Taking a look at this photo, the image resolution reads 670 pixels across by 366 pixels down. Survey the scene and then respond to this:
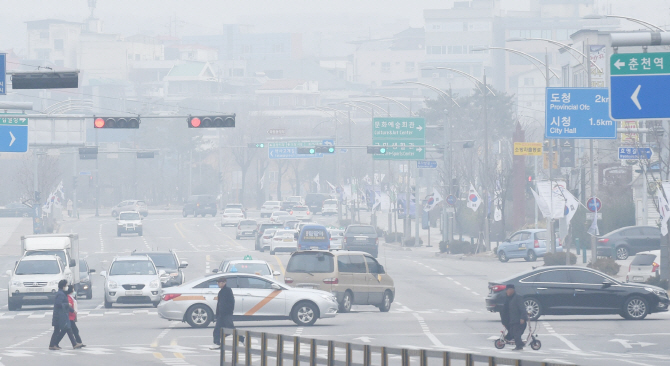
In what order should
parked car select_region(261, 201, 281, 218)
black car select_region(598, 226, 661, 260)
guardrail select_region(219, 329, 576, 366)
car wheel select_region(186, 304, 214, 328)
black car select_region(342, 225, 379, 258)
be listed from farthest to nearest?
parked car select_region(261, 201, 281, 218), black car select_region(342, 225, 379, 258), black car select_region(598, 226, 661, 260), car wheel select_region(186, 304, 214, 328), guardrail select_region(219, 329, 576, 366)

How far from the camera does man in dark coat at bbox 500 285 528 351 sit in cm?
2033

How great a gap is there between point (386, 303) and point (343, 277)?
1602 millimetres

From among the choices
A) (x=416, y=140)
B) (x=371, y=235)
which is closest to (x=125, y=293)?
(x=371, y=235)

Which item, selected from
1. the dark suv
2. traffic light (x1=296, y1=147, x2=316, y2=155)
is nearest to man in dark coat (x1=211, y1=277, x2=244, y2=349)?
traffic light (x1=296, y1=147, x2=316, y2=155)

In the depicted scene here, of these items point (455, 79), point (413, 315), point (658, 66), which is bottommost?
point (413, 315)

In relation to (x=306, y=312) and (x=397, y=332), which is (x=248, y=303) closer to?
(x=306, y=312)

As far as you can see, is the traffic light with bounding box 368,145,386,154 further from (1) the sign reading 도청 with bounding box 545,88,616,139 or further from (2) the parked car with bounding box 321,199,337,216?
(2) the parked car with bounding box 321,199,337,216

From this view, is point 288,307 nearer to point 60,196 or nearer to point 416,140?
point 416,140

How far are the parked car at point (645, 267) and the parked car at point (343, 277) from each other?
10.4 m

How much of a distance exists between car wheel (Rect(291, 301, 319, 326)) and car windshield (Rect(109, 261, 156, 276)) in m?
9.00

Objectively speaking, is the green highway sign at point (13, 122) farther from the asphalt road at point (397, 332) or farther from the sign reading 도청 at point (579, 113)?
the sign reading 도청 at point (579, 113)

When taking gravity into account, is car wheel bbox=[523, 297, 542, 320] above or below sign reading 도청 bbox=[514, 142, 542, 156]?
below

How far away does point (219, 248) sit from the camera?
66.1 meters

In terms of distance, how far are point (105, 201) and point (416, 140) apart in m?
82.4
